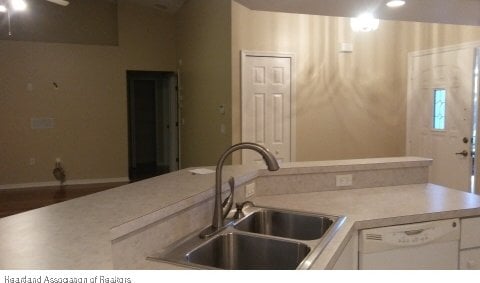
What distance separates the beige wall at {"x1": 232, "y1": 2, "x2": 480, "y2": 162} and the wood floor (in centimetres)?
307

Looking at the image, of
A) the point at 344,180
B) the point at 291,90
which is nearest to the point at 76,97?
the point at 291,90

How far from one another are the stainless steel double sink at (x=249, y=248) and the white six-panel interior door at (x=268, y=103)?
2756 millimetres

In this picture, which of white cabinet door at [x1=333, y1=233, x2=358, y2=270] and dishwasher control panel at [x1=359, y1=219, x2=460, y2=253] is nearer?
white cabinet door at [x1=333, y1=233, x2=358, y2=270]

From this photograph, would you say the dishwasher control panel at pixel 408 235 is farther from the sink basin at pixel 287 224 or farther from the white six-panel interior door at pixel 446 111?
the white six-panel interior door at pixel 446 111

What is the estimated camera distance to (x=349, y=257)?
1658 millimetres

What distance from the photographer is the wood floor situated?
17.5ft

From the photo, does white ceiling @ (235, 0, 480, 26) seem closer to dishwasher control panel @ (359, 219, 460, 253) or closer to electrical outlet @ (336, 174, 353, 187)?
electrical outlet @ (336, 174, 353, 187)

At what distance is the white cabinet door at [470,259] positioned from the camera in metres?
1.97

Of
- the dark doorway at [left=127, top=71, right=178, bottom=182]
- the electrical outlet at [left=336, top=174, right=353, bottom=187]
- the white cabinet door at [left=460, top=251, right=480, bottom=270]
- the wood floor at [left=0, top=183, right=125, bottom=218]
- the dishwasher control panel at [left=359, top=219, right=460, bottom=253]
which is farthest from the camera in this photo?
the dark doorway at [left=127, top=71, right=178, bottom=182]

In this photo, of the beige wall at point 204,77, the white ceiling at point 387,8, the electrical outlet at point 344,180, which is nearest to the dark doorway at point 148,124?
the beige wall at point 204,77

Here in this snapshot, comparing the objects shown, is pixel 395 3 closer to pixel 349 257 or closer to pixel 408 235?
pixel 408 235

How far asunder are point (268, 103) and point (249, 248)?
3265 millimetres

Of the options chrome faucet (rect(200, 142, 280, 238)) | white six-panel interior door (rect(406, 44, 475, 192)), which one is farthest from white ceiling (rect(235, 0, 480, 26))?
chrome faucet (rect(200, 142, 280, 238))

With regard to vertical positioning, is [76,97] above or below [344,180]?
above
